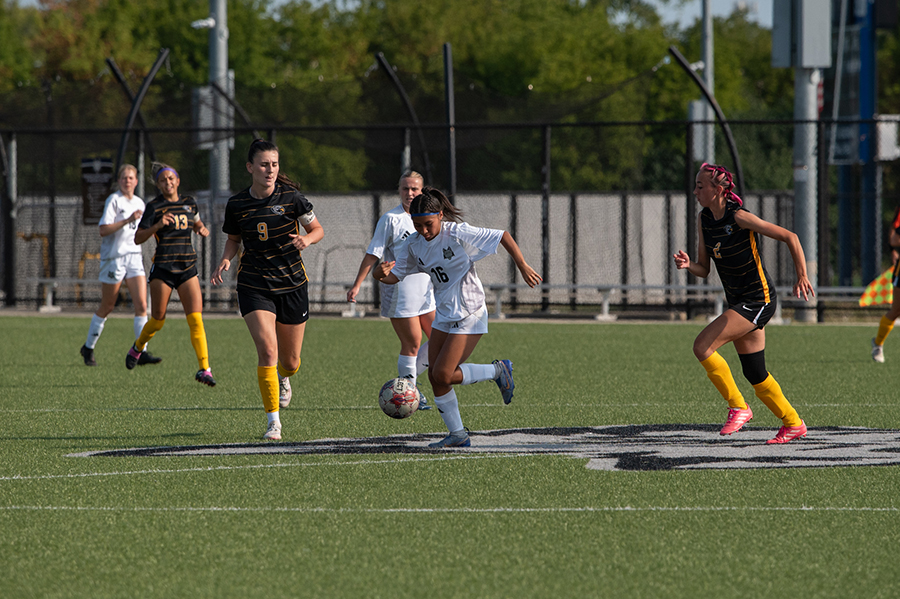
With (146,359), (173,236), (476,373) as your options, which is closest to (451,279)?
(476,373)

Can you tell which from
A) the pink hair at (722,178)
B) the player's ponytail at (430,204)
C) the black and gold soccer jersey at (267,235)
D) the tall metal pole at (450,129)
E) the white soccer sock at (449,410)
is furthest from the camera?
the tall metal pole at (450,129)

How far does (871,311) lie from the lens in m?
20.3

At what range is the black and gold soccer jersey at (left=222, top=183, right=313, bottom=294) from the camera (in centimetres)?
768

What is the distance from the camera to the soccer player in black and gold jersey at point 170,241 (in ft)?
35.8

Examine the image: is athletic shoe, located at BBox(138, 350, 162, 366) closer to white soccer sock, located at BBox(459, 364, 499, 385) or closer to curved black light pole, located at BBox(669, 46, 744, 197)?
white soccer sock, located at BBox(459, 364, 499, 385)

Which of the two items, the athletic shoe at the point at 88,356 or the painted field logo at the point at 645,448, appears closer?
the painted field logo at the point at 645,448

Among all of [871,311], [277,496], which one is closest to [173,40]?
[871,311]

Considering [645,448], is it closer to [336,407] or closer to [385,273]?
[385,273]

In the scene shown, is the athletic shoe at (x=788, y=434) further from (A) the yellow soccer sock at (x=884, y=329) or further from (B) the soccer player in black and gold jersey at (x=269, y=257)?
(A) the yellow soccer sock at (x=884, y=329)

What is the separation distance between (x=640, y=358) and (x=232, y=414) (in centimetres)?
625

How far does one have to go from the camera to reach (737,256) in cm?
740

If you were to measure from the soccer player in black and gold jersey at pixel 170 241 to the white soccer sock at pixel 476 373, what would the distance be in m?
4.20

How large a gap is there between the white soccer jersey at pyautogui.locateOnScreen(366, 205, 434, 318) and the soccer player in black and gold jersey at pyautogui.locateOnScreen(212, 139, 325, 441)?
1238mm

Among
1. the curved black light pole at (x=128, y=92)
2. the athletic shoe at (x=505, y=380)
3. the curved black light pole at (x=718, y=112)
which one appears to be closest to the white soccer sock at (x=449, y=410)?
the athletic shoe at (x=505, y=380)
